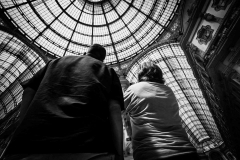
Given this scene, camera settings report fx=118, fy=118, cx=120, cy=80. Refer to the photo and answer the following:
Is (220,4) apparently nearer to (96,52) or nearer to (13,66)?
(96,52)

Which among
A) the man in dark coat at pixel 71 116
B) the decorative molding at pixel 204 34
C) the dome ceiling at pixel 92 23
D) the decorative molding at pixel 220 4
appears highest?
the dome ceiling at pixel 92 23

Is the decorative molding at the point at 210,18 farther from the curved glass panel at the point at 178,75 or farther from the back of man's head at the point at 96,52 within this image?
the back of man's head at the point at 96,52

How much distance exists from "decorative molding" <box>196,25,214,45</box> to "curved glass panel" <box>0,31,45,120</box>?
1500 centimetres

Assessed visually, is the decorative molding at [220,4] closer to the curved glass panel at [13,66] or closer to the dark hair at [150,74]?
the dark hair at [150,74]

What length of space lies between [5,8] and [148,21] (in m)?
14.2

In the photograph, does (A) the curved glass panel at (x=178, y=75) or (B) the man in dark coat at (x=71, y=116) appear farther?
(A) the curved glass panel at (x=178, y=75)

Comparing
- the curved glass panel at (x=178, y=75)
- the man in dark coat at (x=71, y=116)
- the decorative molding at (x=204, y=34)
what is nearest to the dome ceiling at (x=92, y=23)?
the curved glass panel at (x=178, y=75)

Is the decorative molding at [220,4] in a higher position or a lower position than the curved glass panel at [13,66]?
higher

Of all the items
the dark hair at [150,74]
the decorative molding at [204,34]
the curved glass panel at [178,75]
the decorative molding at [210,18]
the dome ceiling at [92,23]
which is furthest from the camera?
the curved glass panel at [178,75]

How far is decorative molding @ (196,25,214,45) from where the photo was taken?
6.93 m

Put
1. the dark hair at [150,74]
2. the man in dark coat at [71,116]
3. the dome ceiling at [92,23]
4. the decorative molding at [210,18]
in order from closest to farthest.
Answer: the man in dark coat at [71,116] → the dark hair at [150,74] → the decorative molding at [210,18] → the dome ceiling at [92,23]

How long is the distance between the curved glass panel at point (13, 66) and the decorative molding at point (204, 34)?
15.0 m

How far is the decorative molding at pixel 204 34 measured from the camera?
693 centimetres

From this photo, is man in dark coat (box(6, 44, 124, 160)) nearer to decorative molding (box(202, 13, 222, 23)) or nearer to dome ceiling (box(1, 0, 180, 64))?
decorative molding (box(202, 13, 222, 23))
